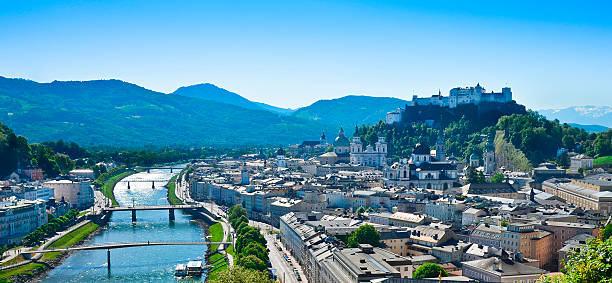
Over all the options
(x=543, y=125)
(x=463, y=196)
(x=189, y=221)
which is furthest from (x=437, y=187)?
(x=189, y=221)

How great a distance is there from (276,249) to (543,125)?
5587cm

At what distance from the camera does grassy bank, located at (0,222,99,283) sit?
152ft

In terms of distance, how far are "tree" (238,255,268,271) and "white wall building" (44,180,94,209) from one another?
1860 inches

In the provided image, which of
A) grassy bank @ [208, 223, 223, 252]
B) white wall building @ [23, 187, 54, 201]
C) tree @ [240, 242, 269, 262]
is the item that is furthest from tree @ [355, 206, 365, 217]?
white wall building @ [23, 187, 54, 201]

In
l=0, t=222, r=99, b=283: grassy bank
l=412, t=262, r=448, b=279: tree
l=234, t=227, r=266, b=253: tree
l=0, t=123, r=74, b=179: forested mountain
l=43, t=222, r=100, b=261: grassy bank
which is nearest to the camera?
l=412, t=262, r=448, b=279: tree

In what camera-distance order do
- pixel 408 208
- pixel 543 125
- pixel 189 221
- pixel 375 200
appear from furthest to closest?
pixel 543 125, pixel 189 221, pixel 375 200, pixel 408 208

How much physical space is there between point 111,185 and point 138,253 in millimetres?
54012

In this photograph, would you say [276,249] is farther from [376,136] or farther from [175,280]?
[376,136]

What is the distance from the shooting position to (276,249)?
52000 mm

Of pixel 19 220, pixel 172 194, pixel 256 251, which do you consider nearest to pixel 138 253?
pixel 19 220

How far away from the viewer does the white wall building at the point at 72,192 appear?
82.6 metres

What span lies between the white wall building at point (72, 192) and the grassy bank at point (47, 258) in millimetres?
13854

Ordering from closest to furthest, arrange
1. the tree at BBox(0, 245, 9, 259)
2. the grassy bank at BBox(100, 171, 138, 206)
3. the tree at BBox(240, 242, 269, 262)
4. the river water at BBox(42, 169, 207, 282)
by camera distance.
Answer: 1. the tree at BBox(240, 242, 269, 262)
2. the river water at BBox(42, 169, 207, 282)
3. the tree at BBox(0, 245, 9, 259)
4. the grassy bank at BBox(100, 171, 138, 206)

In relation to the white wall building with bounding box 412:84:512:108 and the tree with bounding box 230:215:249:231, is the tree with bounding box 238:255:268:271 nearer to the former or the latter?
the tree with bounding box 230:215:249:231
